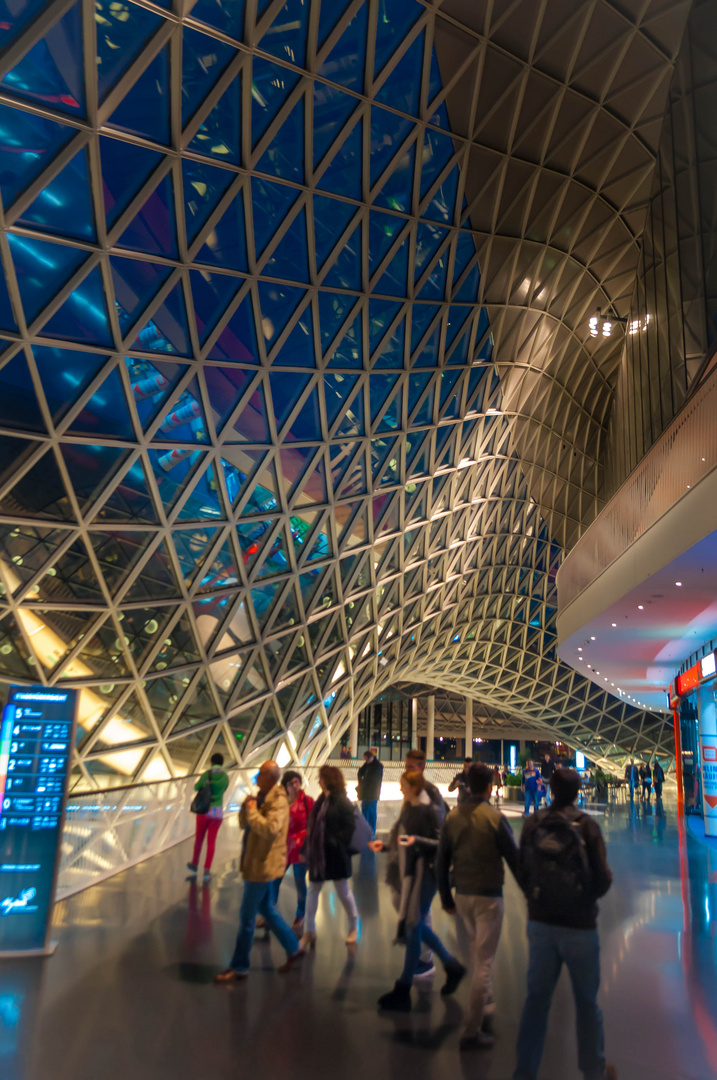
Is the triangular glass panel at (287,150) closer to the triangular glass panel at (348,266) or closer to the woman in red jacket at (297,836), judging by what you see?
the triangular glass panel at (348,266)

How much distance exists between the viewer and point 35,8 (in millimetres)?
12039

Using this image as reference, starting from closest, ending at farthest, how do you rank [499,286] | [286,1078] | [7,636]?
[286,1078], [7,636], [499,286]

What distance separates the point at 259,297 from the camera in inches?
791

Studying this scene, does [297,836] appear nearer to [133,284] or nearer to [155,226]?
[133,284]

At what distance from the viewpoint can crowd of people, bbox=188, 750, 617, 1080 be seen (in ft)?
17.7

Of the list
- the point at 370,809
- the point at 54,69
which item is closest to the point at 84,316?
the point at 54,69

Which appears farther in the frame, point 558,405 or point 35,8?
point 558,405

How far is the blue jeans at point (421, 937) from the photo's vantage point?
7.08 meters

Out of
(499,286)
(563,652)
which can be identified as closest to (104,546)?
(499,286)

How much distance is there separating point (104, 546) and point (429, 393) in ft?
49.1

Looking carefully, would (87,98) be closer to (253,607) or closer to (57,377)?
(57,377)

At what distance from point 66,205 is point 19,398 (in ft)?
14.9

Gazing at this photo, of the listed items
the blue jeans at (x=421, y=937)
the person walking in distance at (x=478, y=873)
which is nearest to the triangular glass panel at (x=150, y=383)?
the blue jeans at (x=421, y=937)

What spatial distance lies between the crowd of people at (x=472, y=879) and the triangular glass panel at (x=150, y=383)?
42.6ft
